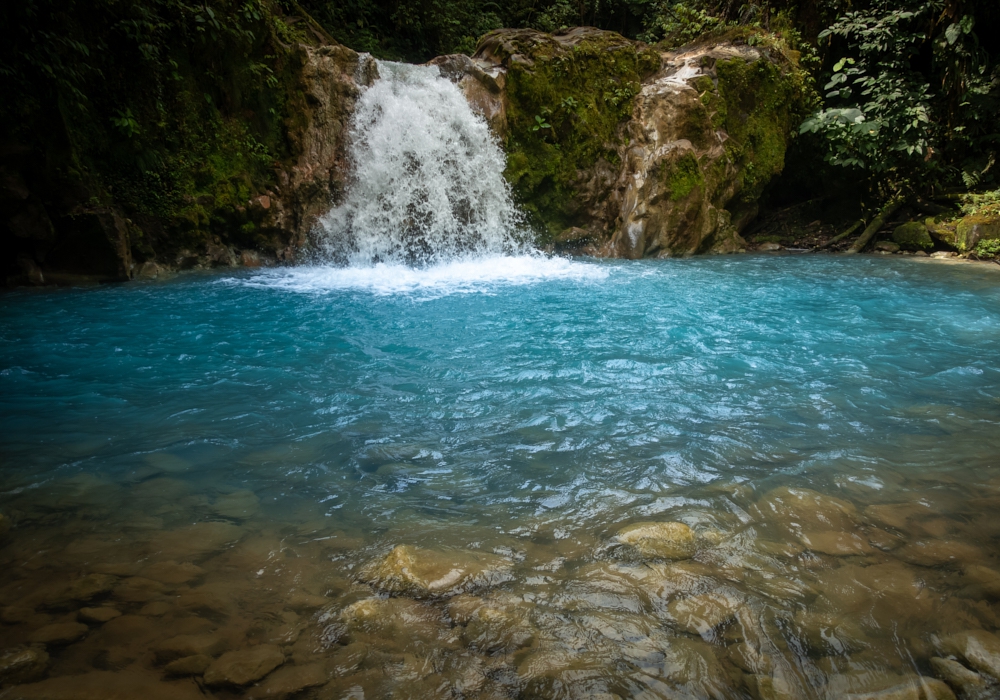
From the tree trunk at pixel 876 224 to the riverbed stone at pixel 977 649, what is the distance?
11772 mm

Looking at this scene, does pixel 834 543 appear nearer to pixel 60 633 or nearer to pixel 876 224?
pixel 60 633

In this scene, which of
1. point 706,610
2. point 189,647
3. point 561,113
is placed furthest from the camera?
point 561,113

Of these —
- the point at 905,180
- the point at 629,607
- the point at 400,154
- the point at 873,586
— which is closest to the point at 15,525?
the point at 629,607

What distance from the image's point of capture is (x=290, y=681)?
5.78 ft

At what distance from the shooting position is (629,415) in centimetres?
396

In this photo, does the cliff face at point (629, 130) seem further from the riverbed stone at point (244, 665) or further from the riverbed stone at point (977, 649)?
the riverbed stone at point (244, 665)

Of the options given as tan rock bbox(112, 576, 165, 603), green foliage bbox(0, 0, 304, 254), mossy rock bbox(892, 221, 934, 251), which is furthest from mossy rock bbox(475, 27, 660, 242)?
tan rock bbox(112, 576, 165, 603)

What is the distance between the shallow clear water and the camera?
1.94 meters

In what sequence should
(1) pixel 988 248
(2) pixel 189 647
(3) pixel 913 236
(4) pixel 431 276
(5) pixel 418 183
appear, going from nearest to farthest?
(2) pixel 189 647 → (4) pixel 431 276 → (1) pixel 988 248 → (5) pixel 418 183 → (3) pixel 913 236

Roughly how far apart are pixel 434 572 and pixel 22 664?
4.26ft

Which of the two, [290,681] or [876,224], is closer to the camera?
[290,681]

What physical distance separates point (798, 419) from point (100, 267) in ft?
28.5

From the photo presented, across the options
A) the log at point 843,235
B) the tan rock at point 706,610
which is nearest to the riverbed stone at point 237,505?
the tan rock at point 706,610

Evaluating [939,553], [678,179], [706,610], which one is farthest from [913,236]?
[706,610]
